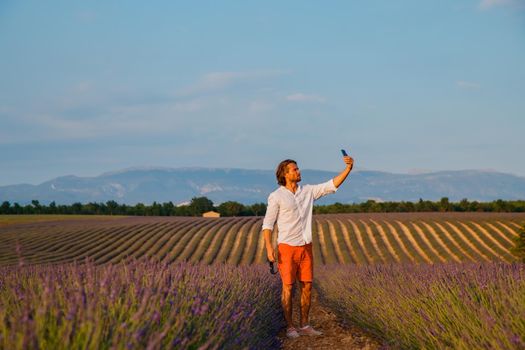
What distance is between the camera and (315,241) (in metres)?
34.9

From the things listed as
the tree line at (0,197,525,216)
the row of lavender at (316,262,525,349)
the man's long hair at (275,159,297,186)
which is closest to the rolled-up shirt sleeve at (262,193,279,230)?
the man's long hair at (275,159,297,186)

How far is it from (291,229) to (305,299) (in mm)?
793

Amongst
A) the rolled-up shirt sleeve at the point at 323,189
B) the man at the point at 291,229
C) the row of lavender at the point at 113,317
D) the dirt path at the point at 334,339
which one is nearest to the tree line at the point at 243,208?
the dirt path at the point at 334,339

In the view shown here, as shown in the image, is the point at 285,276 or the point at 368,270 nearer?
the point at 285,276

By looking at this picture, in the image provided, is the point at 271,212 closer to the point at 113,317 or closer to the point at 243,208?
the point at 113,317

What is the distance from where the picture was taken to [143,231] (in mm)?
37844

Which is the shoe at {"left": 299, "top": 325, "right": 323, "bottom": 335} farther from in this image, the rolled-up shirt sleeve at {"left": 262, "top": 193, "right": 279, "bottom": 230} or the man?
the rolled-up shirt sleeve at {"left": 262, "top": 193, "right": 279, "bottom": 230}

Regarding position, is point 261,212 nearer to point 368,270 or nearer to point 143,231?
Result: point 143,231

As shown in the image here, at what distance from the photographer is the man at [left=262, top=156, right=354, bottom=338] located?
20.9 ft

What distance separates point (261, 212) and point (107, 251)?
34.7 metres

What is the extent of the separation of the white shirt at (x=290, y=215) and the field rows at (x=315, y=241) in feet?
68.3

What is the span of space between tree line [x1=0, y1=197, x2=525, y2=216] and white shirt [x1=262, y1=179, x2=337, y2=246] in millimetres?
52690

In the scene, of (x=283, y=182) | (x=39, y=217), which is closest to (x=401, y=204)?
(x=39, y=217)

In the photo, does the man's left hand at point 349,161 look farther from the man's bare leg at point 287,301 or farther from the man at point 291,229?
the man's bare leg at point 287,301
